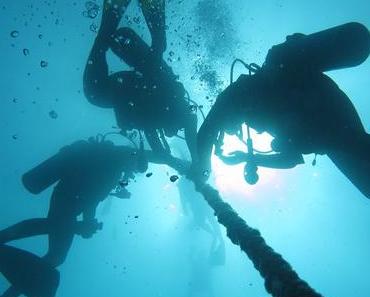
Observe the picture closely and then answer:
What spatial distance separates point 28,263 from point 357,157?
700 centimetres

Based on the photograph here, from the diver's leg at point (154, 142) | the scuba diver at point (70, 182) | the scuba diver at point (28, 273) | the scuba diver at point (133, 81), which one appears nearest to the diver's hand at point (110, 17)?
the scuba diver at point (133, 81)

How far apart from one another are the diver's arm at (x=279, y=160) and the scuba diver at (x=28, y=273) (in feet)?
17.6

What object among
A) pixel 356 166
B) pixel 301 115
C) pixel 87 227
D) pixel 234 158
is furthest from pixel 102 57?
pixel 356 166

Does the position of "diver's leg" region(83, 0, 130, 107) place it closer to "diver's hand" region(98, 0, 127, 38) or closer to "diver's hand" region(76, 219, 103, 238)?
"diver's hand" region(98, 0, 127, 38)

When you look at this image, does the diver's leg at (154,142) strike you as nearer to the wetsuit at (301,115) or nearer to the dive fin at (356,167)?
the wetsuit at (301,115)

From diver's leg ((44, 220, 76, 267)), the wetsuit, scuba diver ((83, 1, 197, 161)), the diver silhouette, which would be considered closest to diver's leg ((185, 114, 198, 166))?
scuba diver ((83, 1, 197, 161))

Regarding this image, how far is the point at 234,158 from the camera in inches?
256

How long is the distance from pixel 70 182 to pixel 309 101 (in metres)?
6.34

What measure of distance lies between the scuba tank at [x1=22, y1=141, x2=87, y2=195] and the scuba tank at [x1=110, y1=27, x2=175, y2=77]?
10.1 feet

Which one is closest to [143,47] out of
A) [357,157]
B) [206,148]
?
[206,148]

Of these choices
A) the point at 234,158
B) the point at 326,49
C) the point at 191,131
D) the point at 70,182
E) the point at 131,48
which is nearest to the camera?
the point at 326,49

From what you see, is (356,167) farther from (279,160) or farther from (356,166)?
(279,160)

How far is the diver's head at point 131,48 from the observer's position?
24.5 feet

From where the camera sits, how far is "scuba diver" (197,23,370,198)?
4.75 meters
